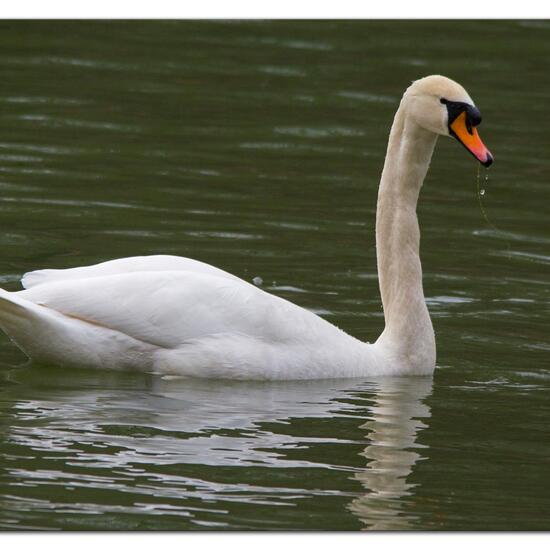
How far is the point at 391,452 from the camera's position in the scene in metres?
9.48

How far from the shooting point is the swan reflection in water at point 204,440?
8422 mm

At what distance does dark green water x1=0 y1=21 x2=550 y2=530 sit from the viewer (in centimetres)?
864

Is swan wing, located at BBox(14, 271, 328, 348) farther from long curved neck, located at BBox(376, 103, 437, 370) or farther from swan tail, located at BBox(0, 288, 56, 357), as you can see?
long curved neck, located at BBox(376, 103, 437, 370)

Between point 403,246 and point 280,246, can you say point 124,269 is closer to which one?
point 403,246

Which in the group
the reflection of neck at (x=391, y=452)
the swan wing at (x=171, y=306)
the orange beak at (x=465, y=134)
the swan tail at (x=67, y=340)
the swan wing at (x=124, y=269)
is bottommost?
the reflection of neck at (x=391, y=452)

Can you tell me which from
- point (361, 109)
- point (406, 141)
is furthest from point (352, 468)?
point (361, 109)

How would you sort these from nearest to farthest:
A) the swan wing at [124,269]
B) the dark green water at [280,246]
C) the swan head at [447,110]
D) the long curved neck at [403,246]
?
the dark green water at [280,246], the swan wing at [124,269], the swan head at [447,110], the long curved neck at [403,246]

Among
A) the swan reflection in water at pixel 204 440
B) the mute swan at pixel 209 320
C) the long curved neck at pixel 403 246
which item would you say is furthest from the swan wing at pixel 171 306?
the long curved neck at pixel 403 246

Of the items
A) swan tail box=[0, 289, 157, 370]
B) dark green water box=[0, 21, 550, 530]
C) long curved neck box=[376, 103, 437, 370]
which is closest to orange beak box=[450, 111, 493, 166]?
long curved neck box=[376, 103, 437, 370]

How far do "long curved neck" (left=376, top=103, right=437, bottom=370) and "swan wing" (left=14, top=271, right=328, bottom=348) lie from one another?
882 millimetres

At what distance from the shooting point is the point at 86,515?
317 inches

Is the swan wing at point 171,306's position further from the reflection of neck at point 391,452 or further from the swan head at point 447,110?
the swan head at point 447,110

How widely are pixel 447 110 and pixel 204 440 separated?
276cm

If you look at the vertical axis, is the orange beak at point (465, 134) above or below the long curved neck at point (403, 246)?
above
